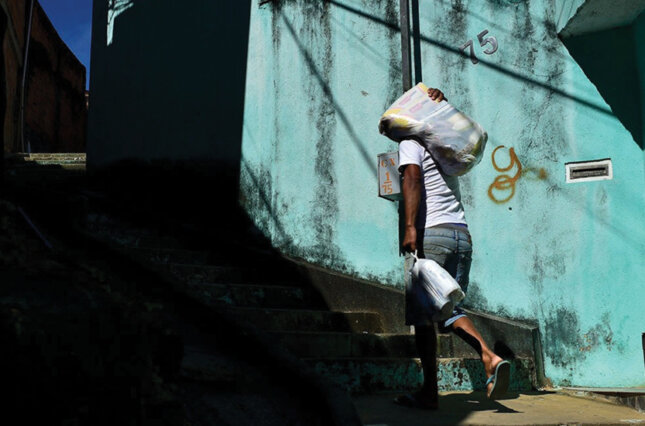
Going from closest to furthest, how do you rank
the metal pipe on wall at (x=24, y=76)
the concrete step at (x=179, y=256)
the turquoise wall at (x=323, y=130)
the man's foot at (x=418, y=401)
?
the man's foot at (x=418, y=401) → the concrete step at (x=179, y=256) → the turquoise wall at (x=323, y=130) → the metal pipe on wall at (x=24, y=76)

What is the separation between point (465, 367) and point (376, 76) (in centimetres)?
279

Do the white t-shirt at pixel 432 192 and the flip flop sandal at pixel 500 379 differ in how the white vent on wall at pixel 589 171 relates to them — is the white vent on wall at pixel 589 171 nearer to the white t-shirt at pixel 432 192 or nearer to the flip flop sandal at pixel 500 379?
the white t-shirt at pixel 432 192

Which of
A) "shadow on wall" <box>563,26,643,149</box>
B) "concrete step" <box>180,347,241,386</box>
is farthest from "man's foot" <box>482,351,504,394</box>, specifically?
"shadow on wall" <box>563,26,643,149</box>

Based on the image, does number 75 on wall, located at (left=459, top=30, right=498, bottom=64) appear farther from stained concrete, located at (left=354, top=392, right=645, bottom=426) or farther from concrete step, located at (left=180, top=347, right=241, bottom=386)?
concrete step, located at (left=180, top=347, right=241, bottom=386)

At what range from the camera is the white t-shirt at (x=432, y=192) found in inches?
144

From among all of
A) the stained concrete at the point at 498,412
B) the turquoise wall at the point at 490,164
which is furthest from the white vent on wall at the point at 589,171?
the stained concrete at the point at 498,412

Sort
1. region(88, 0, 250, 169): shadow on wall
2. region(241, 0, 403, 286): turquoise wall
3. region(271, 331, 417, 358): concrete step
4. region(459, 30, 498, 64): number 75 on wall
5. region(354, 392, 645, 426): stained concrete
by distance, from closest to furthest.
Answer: region(354, 392, 645, 426): stained concrete → region(271, 331, 417, 358): concrete step → region(459, 30, 498, 64): number 75 on wall → region(241, 0, 403, 286): turquoise wall → region(88, 0, 250, 169): shadow on wall

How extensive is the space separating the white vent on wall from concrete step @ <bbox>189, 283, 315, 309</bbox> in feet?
7.89

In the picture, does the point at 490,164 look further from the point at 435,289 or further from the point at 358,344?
the point at 435,289

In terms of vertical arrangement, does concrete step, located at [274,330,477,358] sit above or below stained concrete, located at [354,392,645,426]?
above

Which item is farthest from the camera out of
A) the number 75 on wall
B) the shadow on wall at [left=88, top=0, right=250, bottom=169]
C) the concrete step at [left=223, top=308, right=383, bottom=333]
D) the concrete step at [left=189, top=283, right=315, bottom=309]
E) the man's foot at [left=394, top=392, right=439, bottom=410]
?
the shadow on wall at [left=88, top=0, right=250, bottom=169]

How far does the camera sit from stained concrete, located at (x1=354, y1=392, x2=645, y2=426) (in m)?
3.21

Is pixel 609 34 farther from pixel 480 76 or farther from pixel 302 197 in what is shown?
pixel 302 197

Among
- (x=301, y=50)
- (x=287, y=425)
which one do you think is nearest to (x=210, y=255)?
(x=301, y=50)
